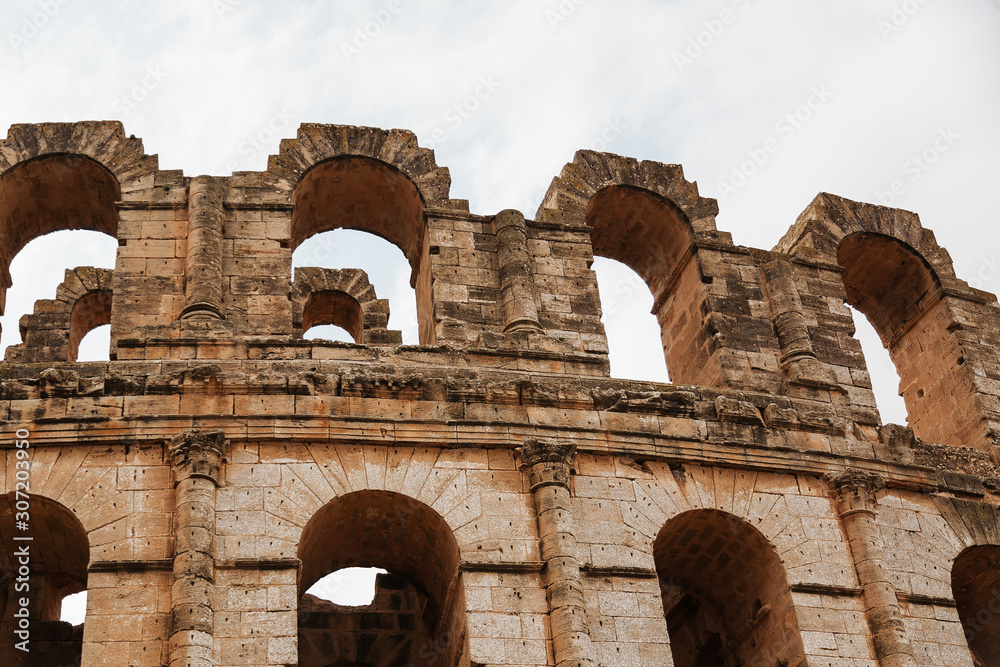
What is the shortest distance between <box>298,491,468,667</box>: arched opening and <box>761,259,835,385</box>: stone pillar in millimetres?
5042

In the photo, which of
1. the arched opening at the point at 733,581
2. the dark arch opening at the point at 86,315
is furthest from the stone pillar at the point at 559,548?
the dark arch opening at the point at 86,315

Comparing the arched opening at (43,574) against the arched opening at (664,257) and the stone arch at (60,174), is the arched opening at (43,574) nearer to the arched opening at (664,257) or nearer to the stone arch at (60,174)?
the stone arch at (60,174)

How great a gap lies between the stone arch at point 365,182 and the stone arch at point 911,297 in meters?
5.15

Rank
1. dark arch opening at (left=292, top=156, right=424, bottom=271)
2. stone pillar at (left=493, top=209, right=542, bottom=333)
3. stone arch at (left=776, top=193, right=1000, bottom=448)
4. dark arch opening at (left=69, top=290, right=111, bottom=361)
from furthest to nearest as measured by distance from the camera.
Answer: dark arch opening at (left=69, top=290, right=111, bottom=361), stone arch at (left=776, top=193, right=1000, bottom=448), dark arch opening at (left=292, top=156, right=424, bottom=271), stone pillar at (left=493, top=209, right=542, bottom=333)

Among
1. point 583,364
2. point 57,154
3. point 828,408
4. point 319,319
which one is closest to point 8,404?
point 57,154

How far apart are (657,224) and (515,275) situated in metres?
2.97

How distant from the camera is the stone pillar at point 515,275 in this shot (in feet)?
49.1

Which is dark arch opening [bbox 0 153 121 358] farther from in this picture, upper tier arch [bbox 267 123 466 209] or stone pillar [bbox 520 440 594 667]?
stone pillar [bbox 520 440 594 667]

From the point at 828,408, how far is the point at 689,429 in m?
2.05

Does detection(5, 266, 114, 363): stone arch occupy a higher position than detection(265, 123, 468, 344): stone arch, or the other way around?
detection(5, 266, 114, 363): stone arch

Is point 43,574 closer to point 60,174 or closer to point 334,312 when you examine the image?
point 60,174

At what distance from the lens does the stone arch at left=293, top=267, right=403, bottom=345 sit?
22.6 meters

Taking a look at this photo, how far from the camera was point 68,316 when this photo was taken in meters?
22.0

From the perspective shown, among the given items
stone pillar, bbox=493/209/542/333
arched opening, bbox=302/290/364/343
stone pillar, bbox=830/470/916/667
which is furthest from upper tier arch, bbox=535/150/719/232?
arched opening, bbox=302/290/364/343
